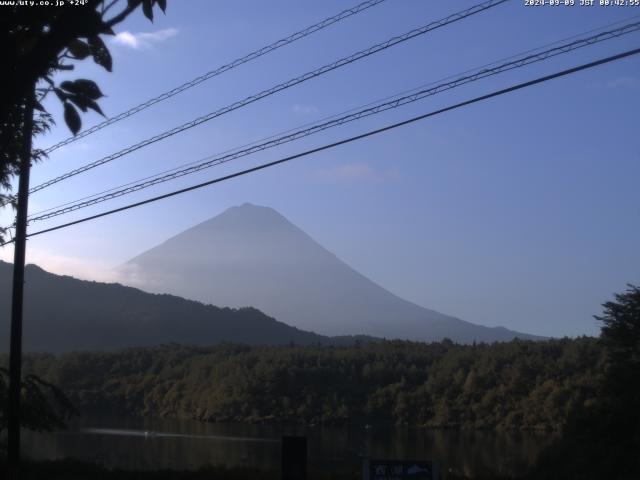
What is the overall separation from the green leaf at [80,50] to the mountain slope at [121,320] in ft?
302

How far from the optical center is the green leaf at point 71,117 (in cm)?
540

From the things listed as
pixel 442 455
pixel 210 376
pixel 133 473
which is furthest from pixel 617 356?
pixel 210 376

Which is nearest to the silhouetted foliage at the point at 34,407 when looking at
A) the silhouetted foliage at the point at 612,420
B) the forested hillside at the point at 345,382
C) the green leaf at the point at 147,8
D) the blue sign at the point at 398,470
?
the blue sign at the point at 398,470

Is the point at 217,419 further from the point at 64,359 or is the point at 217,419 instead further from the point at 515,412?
the point at 515,412

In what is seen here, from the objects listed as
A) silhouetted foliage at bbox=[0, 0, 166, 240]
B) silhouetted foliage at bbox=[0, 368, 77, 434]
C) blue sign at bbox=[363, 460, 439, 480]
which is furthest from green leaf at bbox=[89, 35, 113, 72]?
silhouetted foliage at bbox=[0, 368, 77, 434]

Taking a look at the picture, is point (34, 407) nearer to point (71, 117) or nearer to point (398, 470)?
point (398, 470)

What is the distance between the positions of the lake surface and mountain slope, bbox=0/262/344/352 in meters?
53.0

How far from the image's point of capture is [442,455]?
3275 cm

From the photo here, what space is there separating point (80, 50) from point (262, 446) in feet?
109

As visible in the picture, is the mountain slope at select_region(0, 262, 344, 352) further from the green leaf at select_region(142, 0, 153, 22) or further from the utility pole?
the green leaf at select_region(142, 0, 153, 22)

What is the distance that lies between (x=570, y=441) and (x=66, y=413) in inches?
602

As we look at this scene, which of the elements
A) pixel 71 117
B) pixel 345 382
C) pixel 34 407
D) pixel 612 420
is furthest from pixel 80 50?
pixel 345 382

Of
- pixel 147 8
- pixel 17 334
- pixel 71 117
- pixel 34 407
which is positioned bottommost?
pixel 34 407

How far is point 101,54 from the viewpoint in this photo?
5590mm
